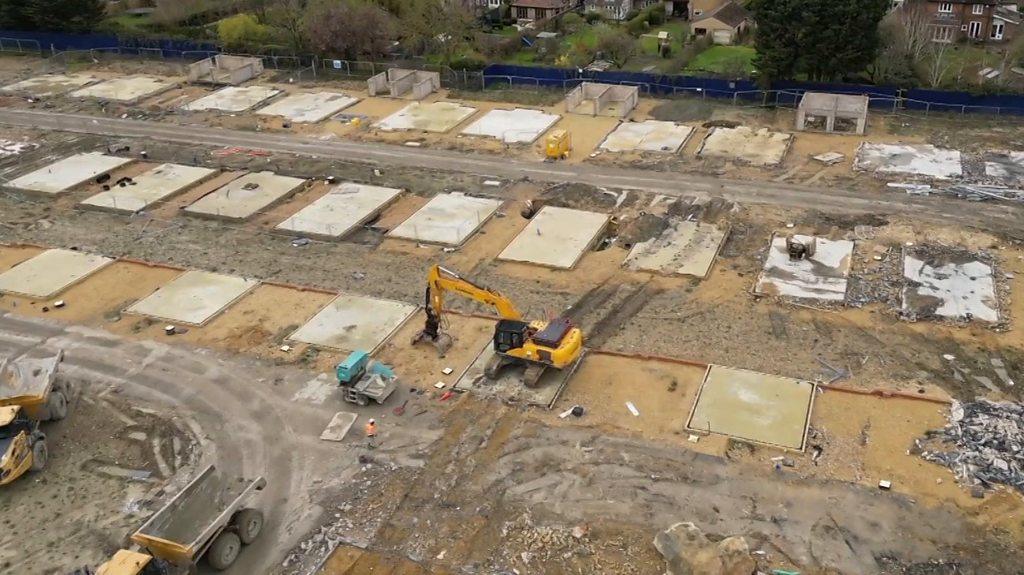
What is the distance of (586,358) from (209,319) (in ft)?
37.9

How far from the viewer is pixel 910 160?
34.8m

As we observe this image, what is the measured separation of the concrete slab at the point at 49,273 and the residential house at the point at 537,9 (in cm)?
4765

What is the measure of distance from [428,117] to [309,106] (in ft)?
23.4

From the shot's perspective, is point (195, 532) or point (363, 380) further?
point (363, 380)

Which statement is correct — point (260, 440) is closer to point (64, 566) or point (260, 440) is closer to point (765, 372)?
point (64, 566)

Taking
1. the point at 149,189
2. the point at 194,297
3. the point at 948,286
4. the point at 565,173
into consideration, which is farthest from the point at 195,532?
the point at 565,173

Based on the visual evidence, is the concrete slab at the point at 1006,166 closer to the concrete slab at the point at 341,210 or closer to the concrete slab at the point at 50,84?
the concrete slab at the point at 341,210

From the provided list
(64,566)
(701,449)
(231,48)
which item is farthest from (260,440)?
(231,48)

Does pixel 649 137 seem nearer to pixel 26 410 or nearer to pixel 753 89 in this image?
pixel 753 89

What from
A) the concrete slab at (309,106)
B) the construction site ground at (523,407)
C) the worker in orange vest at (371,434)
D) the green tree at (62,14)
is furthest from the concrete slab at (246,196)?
the green tree at (62,14)

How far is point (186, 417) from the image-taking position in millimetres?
20375

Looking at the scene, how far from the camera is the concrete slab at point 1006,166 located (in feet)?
108

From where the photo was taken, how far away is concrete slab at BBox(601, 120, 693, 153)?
122ft

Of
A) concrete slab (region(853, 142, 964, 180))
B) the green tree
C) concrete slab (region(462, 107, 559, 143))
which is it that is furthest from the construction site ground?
the green tree
